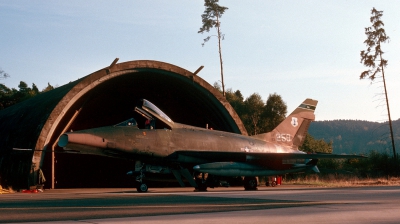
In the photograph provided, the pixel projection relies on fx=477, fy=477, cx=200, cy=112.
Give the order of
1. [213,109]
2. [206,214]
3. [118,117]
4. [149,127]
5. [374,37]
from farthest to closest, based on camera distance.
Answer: [374,37] → [118,117] → [213,109] → [149,127] → [206,214]

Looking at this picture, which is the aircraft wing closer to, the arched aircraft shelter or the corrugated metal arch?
the arched aircraft shelter

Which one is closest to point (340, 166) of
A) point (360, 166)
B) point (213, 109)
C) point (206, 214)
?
point (360, 166)

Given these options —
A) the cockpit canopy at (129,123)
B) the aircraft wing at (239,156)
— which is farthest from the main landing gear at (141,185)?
the cockpit canopy at (129,123)

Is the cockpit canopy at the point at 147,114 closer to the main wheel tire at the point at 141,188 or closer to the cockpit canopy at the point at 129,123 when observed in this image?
the cockpit canopy at the point at 129,123

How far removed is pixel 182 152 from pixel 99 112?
14.7 m

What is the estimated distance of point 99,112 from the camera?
3428 centimetres

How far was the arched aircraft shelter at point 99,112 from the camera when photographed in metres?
24.3

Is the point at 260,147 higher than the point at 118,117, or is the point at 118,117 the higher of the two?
the point at 118,117

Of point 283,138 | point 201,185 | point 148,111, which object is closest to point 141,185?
point 148,111

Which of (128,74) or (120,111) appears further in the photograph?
(120,111)

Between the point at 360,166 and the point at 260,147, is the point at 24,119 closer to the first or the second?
the point at 260,147

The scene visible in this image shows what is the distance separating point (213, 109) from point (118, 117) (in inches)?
329

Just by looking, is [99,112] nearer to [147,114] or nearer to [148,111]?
[147,114]

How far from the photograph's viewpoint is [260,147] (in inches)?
975
